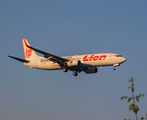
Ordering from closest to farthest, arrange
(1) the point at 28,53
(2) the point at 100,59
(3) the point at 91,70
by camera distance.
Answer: (2) the point at 100,59 → (3) the point at 91,70 → (1) the point at 28,53

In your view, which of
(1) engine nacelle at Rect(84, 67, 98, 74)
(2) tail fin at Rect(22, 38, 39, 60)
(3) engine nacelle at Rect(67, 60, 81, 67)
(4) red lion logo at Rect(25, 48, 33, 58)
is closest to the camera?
(3) engine nacelle at Rect(67, 60, 81, 67)

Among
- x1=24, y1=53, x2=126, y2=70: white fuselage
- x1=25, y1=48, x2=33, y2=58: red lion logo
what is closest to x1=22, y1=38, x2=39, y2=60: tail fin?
x1=25, y1=48, x2=33, y2=58: red lion logo

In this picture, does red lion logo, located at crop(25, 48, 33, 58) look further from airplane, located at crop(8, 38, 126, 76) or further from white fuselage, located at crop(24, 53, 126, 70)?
white fuselage, located at crop(24, 53, 126, 70)

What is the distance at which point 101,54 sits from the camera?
58.2m

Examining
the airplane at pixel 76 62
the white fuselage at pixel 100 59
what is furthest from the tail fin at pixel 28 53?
the white fuselage at pixel 100 59

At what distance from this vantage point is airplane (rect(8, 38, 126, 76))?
56.9m

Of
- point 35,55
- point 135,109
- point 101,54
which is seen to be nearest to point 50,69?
point 35,55

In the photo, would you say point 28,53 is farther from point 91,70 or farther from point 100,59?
point 100,59

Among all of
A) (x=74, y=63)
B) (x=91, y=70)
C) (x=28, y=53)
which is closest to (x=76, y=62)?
(x=74, y=63)

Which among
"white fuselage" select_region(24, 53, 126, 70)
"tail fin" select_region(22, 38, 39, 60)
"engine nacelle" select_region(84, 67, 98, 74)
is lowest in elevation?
"engine nacelle" select_region(84, 67, 98, 74)

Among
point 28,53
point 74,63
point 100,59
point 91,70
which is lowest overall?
point 91,70

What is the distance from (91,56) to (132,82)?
43.6m

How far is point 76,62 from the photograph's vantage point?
57.7 m

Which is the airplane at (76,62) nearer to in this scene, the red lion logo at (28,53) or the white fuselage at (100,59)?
the white fuselage at (100,59)
